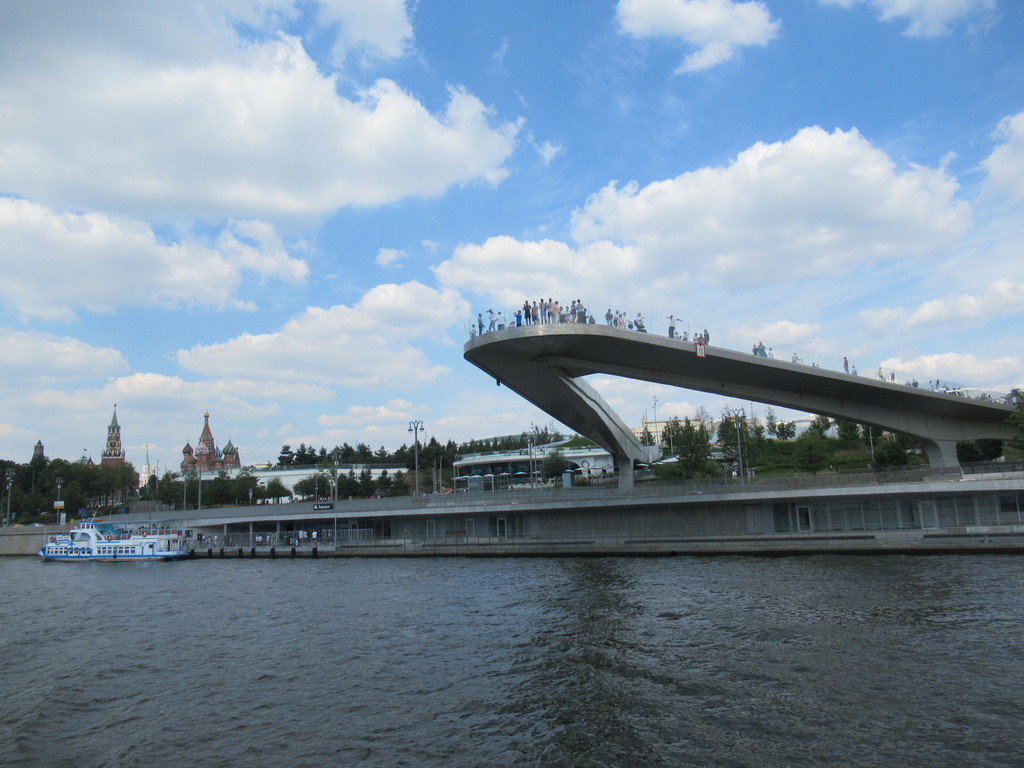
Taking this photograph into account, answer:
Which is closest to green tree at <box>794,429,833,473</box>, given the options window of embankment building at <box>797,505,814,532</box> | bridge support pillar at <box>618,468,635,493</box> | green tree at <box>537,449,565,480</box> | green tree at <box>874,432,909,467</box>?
green tree at <box>874,432,909,467</box>

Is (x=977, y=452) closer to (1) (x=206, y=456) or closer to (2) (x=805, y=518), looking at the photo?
(2) (x=805, y=518)

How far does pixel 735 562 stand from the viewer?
106 feet

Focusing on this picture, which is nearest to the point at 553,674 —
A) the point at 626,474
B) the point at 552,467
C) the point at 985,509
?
the point at 985,509

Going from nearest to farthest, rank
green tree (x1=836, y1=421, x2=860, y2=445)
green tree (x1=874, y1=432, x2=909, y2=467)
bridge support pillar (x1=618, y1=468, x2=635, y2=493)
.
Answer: bridge support pillar (x1=618, y1=468, x2=635, y2=493) → green tree (x1=874, y1=432, x2=909, y2=467) → green tree (x1=836, y1=421, x2=860, y2=445)

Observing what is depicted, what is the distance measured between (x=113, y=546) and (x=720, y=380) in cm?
4852

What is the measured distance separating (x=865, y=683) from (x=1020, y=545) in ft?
73.7

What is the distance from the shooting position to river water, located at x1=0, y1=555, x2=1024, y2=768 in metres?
11.4

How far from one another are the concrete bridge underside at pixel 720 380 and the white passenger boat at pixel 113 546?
98.5 ft

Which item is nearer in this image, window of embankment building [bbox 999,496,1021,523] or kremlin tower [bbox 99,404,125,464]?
window of embankment building [bbox 999,496,1021,523]

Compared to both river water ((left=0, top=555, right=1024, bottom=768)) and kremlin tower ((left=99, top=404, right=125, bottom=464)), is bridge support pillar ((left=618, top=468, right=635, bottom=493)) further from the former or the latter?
kremlin tower ((left=99, top=404, right=125, bottom=464))

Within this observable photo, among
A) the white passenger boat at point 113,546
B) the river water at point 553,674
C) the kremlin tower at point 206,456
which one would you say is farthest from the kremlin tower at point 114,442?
the river water at point 553,674

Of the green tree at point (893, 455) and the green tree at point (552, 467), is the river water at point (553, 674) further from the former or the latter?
the green tree at point (552, 467)

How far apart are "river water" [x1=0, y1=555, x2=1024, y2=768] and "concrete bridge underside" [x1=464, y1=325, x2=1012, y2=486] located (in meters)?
14.1

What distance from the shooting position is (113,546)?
54781 mm
